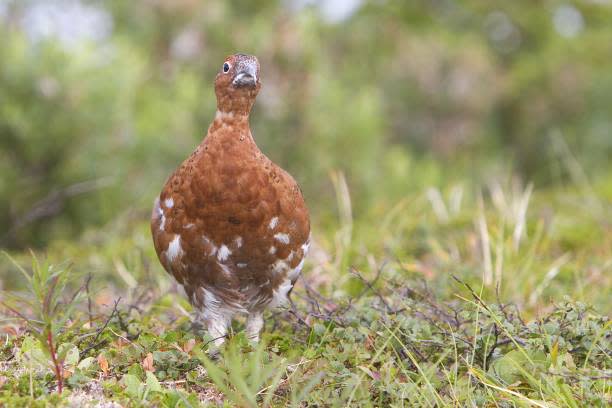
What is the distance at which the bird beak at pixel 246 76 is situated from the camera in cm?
287

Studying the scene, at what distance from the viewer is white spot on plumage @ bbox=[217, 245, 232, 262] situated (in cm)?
276

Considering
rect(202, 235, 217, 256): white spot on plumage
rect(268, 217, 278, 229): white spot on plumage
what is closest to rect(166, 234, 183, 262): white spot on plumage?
rect(202, 235, 217, 256): white spot on plumage

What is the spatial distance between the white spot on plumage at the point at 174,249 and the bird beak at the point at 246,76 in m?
0.62

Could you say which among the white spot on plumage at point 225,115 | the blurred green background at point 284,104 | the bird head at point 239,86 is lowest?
the blurred green background at point 284,104

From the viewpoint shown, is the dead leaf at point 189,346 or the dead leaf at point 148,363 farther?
the dead leaf at point 189,346

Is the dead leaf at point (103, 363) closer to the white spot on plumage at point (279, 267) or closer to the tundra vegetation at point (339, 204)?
the tundra vegetation at point (339, 204)

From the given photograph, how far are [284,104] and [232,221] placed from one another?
17.4 ft

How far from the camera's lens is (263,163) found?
280cm

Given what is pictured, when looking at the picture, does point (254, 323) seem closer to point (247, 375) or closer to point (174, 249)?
point (174, 249)

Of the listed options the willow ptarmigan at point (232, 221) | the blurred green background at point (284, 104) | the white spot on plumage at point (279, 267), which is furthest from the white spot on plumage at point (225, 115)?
the blurred green background at point (284, 104)

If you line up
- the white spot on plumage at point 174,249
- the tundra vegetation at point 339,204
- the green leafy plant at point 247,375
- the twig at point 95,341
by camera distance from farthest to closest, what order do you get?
the white spot on plumage at point 174,249 → the twig at point 95,341 → the tundra vegetation at point 339,204 → the green leafy plant at point 247,375

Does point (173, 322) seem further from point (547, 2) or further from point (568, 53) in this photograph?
point (547, 2)

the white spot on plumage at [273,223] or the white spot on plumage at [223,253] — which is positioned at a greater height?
the white spot on plumage at [273,223]

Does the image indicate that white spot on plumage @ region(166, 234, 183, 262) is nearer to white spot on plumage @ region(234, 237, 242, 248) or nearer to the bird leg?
white spot on plumage @ region(234, 237, 242, 248)
